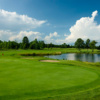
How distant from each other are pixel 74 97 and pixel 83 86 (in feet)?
4.33

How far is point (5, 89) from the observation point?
17.9 feet

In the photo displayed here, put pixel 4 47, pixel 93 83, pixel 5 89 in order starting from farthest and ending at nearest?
1. pixel 4 47
2. pixel 93 83
3. pixel 5 89

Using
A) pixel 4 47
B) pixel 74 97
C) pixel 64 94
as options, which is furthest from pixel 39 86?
pixel 4 47

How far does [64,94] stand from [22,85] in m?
2.47

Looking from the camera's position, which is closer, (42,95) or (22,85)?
(42,95)

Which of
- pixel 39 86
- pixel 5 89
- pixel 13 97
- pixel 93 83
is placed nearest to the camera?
pixel 13 97

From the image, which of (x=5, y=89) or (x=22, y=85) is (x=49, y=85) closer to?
(x=22, y=85)

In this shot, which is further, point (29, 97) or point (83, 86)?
point (83, 86)

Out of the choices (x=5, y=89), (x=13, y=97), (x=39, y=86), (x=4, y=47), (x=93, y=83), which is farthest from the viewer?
(x=4, y=47)

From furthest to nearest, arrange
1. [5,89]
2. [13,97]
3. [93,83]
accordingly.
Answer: [93,83]
[5,89]
[13,97]

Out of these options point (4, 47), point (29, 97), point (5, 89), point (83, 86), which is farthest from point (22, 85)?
point (4, 47)

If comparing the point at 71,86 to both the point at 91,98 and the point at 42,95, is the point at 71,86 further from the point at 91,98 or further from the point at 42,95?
the point at 42,95

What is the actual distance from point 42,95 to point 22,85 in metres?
1.57

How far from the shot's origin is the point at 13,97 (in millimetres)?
4750
